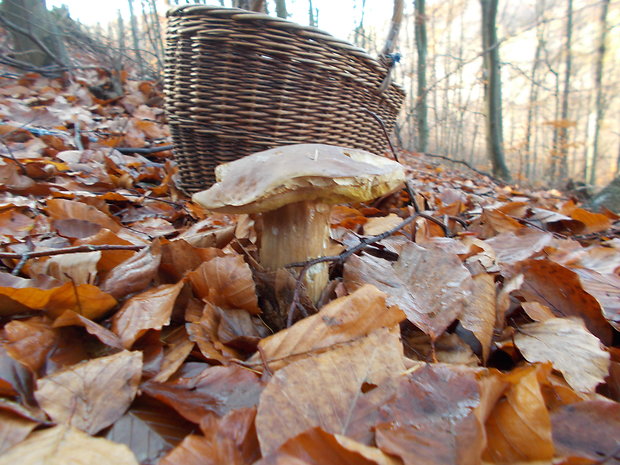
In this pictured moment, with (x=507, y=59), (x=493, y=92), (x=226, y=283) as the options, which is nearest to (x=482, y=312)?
(x=226, y=283)

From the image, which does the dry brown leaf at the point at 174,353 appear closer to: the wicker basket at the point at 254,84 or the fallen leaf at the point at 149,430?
the fallen leaf at the point at 149,430

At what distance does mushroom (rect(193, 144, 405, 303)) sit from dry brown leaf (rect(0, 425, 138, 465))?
411mm

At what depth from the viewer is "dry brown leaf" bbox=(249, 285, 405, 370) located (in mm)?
644

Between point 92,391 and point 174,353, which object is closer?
point 92,391

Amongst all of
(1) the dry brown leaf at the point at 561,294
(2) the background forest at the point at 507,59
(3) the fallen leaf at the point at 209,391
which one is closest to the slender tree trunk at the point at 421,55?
A: (2) the background forest at the point at 507,59

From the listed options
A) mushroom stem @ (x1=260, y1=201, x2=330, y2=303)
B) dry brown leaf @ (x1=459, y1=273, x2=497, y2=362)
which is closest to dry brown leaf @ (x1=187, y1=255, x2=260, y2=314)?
mushroom stem @ (x1=260, y1=201, x2=330, y2=303)

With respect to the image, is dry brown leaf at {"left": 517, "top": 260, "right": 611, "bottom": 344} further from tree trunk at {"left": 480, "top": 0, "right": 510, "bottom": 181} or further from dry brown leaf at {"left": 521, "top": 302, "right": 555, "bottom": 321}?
tree trunk at {"left": 480, "top": 0, "right": 510, "bottom": 181}

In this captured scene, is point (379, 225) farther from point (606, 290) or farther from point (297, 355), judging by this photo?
point (297, 355)

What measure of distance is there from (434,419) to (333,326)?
22cm

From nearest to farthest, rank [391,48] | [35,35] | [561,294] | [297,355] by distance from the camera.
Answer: [297,355]
[561,294]
[391,48]
[35,35]

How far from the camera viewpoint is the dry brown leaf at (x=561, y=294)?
830 millimetres

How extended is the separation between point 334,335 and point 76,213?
37.2 inches

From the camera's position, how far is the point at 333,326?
67 cm

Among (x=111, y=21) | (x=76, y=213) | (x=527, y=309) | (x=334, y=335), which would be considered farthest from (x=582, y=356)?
(x=111, y=21)
